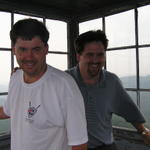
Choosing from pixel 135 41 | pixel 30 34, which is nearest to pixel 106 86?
pixel 30 34

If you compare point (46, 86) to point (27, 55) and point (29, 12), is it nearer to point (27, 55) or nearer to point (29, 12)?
point (27, 55)

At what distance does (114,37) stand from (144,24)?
473mm

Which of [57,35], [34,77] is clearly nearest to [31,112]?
[34,77]

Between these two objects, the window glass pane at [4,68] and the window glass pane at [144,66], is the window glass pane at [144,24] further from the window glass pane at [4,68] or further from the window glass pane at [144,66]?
the window glass pane at [4,68]

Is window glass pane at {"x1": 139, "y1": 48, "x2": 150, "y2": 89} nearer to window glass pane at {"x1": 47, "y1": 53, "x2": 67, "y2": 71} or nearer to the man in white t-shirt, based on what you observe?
window glass pane at {"x1": 47, "y1": 53, "x2": 67, "y2": 71}

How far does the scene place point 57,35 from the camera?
11.1ft

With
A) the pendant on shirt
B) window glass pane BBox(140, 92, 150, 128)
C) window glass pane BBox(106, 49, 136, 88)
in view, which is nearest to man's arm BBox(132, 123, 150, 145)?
the pendant on shirt

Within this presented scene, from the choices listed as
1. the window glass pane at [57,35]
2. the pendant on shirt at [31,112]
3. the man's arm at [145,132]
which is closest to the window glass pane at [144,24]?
the window glass pane at [57,35]

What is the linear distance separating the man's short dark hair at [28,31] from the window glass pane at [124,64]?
195 cm

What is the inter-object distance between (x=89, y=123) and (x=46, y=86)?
0.62 meters

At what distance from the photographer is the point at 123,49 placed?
3037mm

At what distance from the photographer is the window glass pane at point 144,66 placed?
2789mm

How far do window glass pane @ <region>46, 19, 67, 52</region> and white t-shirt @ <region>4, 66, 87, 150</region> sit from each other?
2157mm

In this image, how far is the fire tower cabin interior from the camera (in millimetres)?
2777
